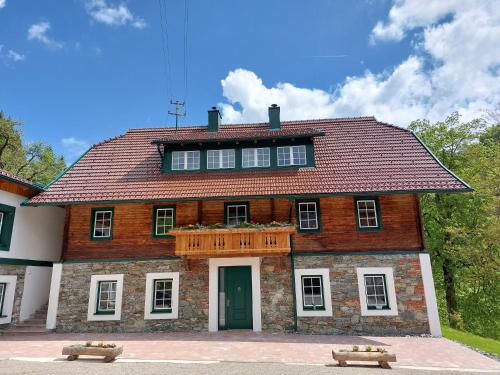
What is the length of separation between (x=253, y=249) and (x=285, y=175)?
415 cm

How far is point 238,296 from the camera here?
14.1 metres

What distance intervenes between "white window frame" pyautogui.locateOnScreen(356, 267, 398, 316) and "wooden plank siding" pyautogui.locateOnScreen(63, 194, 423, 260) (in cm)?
89

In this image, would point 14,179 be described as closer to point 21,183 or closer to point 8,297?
point 21,183

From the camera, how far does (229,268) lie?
14.4m

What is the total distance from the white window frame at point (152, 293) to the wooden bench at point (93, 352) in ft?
15.5

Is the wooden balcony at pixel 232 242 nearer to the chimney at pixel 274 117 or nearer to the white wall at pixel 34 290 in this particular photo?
the white wall at pixel 34 290

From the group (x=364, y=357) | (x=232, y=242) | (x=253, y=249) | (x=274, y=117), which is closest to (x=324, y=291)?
(x=253, y=249)

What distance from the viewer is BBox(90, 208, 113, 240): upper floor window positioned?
15109mm

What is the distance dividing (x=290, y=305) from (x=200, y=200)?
5704 mm

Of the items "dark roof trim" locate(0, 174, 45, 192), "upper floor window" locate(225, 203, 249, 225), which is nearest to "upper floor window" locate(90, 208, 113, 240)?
"dark roof trim" locate(0, 174, 45, 192)

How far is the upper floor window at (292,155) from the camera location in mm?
16500

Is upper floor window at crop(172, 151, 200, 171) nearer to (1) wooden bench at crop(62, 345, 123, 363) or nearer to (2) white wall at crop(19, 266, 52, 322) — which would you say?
(2) white wall at crop(19, 266, 52, 322)

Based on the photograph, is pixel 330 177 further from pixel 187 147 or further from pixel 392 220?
pixel 187 147

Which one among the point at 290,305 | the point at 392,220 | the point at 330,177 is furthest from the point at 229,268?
the point at 392,220
